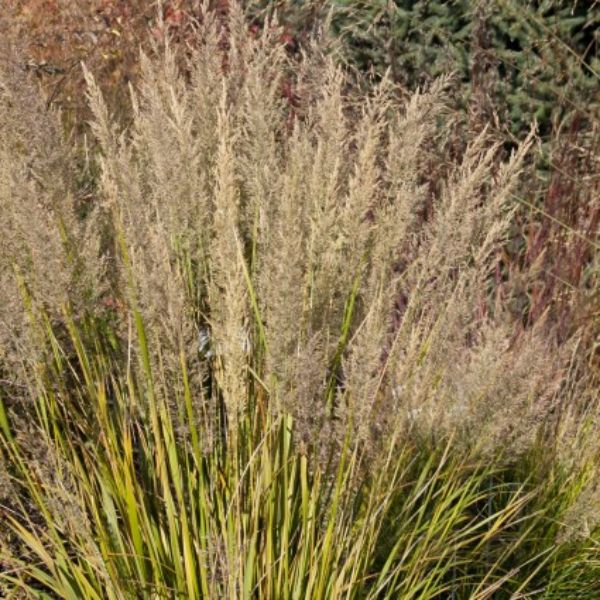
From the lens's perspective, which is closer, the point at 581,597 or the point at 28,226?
the point at 28,226

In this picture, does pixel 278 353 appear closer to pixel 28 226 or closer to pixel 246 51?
pixel 28 226

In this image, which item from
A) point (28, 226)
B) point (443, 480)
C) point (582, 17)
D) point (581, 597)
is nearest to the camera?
point (28, 226)

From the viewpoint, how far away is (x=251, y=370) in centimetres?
201

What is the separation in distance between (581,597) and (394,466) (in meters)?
0.86

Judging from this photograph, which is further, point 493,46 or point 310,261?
point 493,46

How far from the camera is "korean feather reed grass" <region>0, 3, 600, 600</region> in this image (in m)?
1.80

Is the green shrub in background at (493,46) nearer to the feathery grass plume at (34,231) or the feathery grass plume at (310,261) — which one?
the feathery grass plume at (310,261)

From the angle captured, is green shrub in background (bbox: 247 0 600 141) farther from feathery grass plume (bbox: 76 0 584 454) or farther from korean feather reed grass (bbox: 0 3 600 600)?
korean feather reed grass (bbox: 0 3 600 600)

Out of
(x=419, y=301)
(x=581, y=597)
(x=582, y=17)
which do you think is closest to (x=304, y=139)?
(x=419, y=301)

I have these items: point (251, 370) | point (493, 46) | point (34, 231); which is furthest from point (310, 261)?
point (493, 46)

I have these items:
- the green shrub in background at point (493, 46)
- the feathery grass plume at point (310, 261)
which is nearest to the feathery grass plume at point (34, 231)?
the feathery grass plume at point (310, 261)

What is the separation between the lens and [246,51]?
261 cm

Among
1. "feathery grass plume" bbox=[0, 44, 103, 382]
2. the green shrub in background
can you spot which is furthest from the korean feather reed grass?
the green shrub in background

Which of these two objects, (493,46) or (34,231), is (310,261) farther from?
(493,46)
